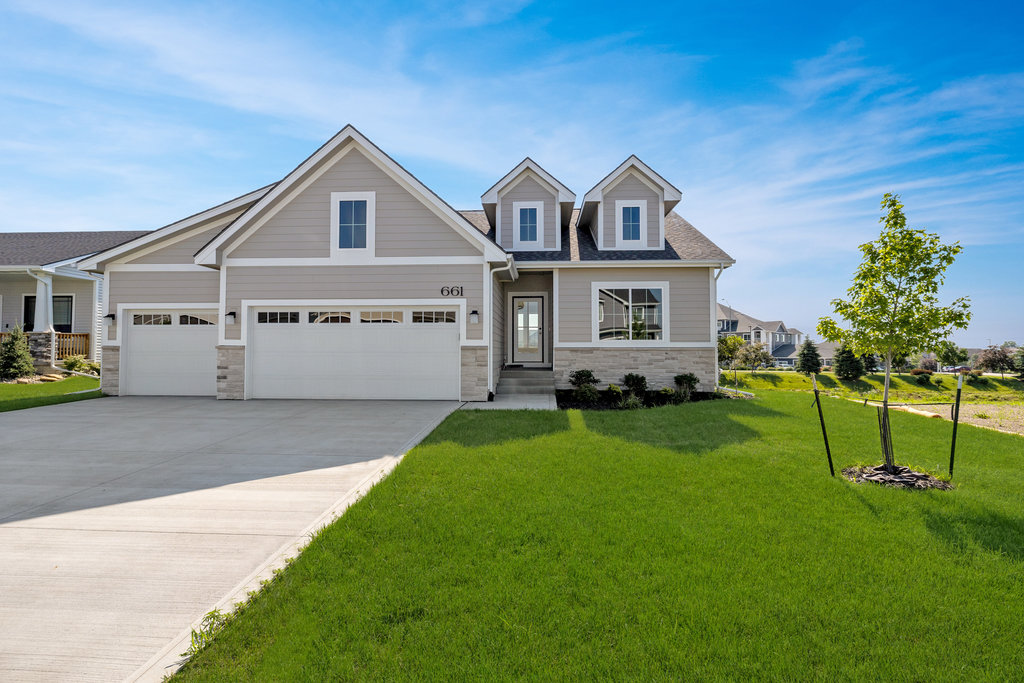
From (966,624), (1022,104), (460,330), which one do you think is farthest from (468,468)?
(1022,104)

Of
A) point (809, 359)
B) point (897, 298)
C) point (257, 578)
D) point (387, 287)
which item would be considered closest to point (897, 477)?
point (897, 298)

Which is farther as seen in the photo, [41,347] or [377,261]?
[41,347]

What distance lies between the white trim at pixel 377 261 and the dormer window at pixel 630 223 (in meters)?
4.82

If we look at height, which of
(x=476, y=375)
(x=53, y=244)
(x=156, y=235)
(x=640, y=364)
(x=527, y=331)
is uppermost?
(x=53, y=244)

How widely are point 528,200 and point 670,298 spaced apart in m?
5.13

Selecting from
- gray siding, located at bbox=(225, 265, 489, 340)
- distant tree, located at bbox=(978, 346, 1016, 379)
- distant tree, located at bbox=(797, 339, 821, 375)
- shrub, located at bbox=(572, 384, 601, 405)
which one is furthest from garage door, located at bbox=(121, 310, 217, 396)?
distant tree, located at bbox=(978, 346, 1016, 379)

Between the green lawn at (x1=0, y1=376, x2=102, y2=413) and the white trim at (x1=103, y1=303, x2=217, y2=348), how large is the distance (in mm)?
1318

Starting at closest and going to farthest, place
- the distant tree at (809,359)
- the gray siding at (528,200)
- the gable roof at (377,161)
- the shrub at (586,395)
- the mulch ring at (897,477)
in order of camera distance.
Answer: the mulch ring at (897,477)
the gable roof at (377,161)
the shrub at (586,395)
the gray siding at (528,200)
the distant tree at (809,359)

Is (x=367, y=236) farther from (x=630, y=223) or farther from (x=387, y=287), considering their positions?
(x=630, y=223)

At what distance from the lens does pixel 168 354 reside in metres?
13.2

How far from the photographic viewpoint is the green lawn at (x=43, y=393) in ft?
37.1

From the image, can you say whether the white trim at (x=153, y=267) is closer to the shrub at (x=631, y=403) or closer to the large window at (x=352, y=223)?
the large window at (x=352, y=223)

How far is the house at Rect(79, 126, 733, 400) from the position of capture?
472 inches

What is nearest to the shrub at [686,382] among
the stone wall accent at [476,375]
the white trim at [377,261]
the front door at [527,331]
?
the front door at [527,331]
